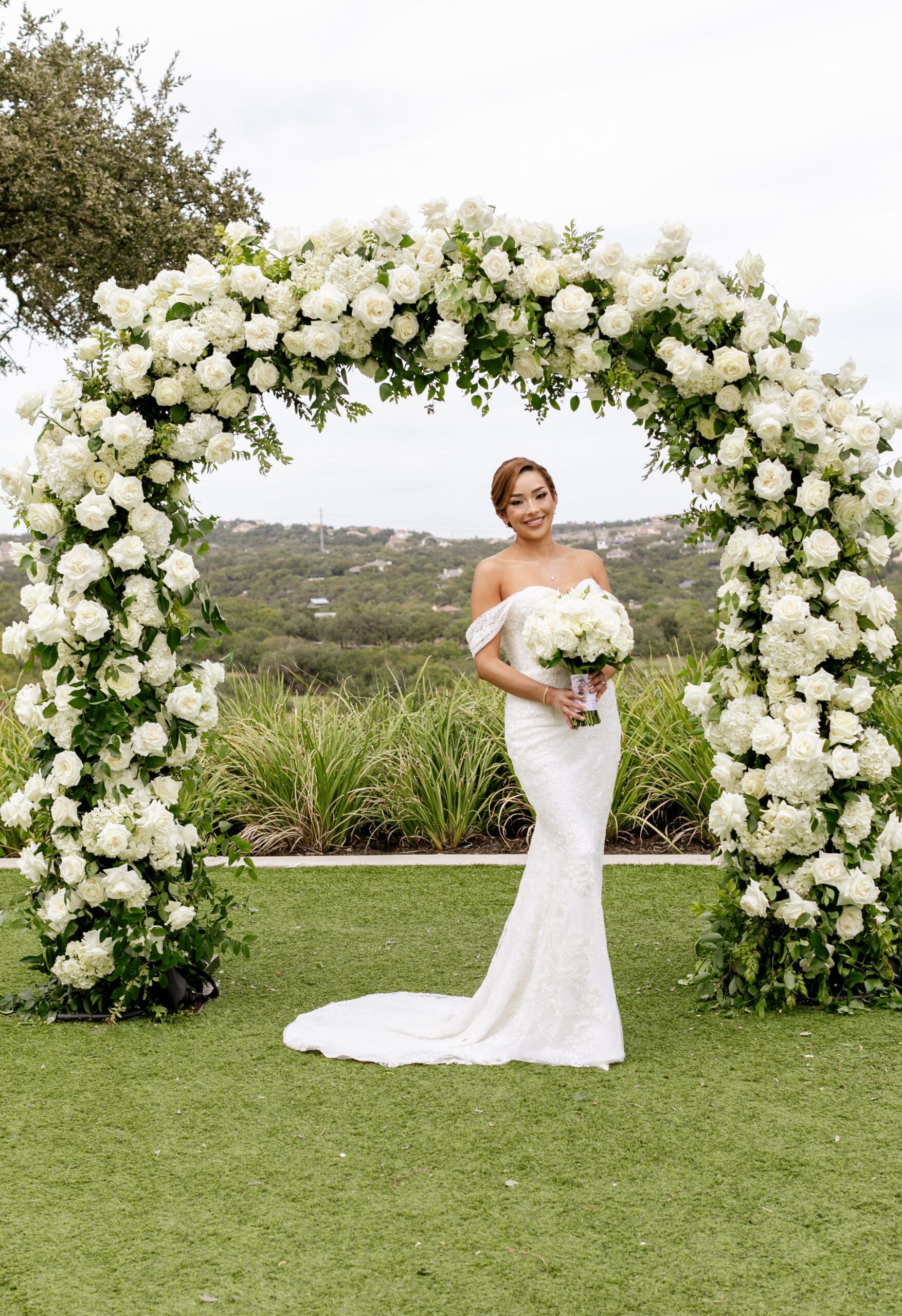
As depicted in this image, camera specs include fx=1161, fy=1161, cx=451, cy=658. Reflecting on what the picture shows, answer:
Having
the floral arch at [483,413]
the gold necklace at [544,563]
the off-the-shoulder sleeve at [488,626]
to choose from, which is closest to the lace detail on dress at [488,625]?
the off-the-shoulder sleeve at [488,626]

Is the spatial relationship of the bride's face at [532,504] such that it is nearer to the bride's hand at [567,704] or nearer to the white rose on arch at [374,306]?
the bride's hand at [567,704]

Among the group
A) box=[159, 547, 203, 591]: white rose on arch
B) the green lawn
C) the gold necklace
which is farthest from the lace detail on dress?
the green lawn

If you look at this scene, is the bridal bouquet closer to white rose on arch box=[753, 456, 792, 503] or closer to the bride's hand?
the bride's hand

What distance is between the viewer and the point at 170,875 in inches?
206

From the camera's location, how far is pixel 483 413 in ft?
Result: 16.8

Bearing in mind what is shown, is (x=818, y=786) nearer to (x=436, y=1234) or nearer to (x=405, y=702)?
(x=436, y=1234)

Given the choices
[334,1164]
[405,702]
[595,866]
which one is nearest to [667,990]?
[595,866]

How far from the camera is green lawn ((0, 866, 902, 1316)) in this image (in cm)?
300

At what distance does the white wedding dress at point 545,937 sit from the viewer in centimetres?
458

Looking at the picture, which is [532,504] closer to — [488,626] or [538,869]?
[488,626]

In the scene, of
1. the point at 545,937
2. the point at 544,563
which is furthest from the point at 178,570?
the point at 545,937

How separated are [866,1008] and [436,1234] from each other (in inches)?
102

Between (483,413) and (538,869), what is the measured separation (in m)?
1.99

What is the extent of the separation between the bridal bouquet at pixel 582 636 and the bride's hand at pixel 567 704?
0.02 meters
